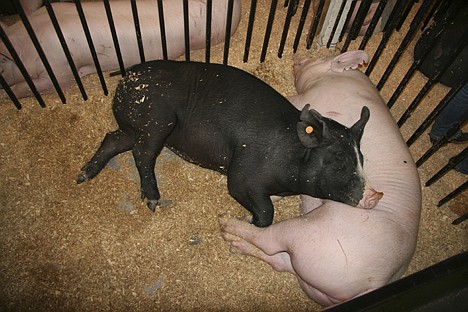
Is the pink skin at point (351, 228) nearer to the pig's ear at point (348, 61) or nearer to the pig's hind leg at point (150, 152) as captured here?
the pig's ear at point (348, 61)

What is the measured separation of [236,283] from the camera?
2852 mm

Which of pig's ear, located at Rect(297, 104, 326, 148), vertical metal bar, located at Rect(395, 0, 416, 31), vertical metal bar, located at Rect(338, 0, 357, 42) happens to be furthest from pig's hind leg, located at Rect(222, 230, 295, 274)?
vertical metal bar, located at Rect(395, 0, 416, 31)

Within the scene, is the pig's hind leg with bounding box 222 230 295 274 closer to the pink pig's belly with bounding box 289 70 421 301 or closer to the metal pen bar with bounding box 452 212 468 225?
the pink pig's belly with bounding box 289 70 421 301

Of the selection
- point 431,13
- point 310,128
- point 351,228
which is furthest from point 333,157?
point 431,13

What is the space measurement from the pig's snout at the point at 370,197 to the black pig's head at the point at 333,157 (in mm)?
22

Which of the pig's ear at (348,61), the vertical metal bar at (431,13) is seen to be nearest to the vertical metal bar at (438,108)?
the pig's ear at (348,61)

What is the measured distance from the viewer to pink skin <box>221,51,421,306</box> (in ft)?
7.97

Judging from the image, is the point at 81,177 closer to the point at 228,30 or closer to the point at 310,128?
the point at 228,30

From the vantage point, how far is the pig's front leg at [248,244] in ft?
9.34

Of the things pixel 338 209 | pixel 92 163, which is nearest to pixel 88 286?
pixel 92 163

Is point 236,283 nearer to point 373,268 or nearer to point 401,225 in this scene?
point 373,268

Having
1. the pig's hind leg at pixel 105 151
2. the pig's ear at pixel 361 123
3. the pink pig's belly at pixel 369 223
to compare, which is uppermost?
the pig's ear at pixel 361 123

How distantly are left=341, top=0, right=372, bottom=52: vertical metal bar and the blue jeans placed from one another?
0.91 metres

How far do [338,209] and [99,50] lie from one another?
215cm
